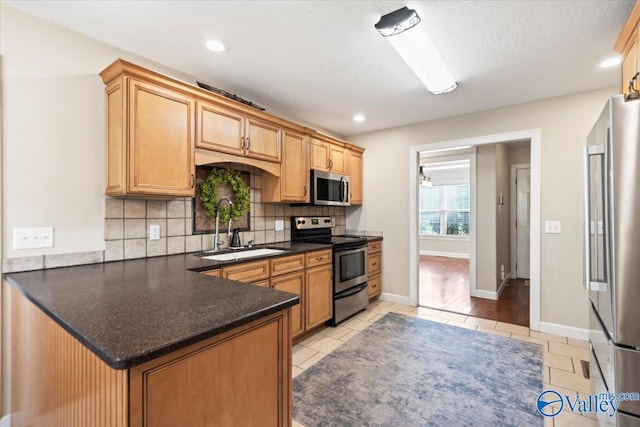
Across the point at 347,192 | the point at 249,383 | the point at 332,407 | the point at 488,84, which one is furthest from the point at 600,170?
the point at 347,192

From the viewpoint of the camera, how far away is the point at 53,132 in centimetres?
186

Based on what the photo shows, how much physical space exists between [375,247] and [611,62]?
9.38ft

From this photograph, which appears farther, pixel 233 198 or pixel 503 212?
pixel 503 212

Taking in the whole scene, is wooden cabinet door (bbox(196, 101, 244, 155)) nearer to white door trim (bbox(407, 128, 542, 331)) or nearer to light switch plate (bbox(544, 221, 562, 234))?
white door trim (bbox(407, 128, 542, 331))

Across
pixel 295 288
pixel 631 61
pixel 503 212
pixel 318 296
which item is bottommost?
pixel 318 296

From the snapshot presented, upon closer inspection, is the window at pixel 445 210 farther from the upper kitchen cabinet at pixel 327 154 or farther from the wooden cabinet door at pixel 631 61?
the wooden cabinet door at pixel 631 61

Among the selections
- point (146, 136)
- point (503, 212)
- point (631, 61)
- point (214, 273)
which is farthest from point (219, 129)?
point (503, 212)

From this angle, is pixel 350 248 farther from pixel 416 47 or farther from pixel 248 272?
pixel 416 47

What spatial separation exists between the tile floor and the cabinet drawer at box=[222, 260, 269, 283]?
0.82 m

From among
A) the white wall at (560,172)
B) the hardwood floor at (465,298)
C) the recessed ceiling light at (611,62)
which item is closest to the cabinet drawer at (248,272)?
the hardwood floor at (465,298)

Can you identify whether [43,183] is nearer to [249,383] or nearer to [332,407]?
[249,383]

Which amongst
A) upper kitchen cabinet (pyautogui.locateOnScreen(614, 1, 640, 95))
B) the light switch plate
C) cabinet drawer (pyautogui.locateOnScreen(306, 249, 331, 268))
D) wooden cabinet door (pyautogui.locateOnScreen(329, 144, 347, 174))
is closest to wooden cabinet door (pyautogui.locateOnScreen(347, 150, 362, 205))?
wooden cabinet door (pyautogui.locateOnScreen(329, 144, 347, 174))

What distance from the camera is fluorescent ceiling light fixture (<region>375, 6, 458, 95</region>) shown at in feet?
5.75

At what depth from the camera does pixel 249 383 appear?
107 cm
